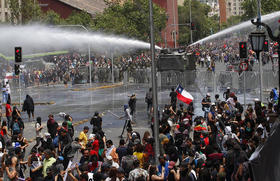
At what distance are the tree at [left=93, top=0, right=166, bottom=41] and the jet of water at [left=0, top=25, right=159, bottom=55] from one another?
1.24m

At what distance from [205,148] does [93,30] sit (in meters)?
60.5

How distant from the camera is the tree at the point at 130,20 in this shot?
6819 cm

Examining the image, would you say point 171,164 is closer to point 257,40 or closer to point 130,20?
point 257,40

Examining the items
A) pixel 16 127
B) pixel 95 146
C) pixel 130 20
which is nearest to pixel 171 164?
pixel 95 146

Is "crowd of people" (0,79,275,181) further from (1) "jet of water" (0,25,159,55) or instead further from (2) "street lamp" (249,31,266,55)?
(1) "jet of water" (0,25,159,55)

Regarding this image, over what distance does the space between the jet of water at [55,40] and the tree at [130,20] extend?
1.24 meters

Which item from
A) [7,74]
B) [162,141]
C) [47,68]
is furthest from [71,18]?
[162,141]

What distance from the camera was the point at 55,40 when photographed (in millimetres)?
61469

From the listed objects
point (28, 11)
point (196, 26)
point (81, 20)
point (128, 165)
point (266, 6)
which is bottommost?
point (128, 165)

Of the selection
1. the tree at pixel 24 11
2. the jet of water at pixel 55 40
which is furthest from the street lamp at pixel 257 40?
the tree at pixel 24 11

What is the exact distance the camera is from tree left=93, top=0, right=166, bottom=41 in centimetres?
6819

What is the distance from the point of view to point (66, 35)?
55.9 meters

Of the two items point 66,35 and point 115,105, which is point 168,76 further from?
point 66,35

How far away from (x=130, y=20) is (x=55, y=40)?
54.2ft
